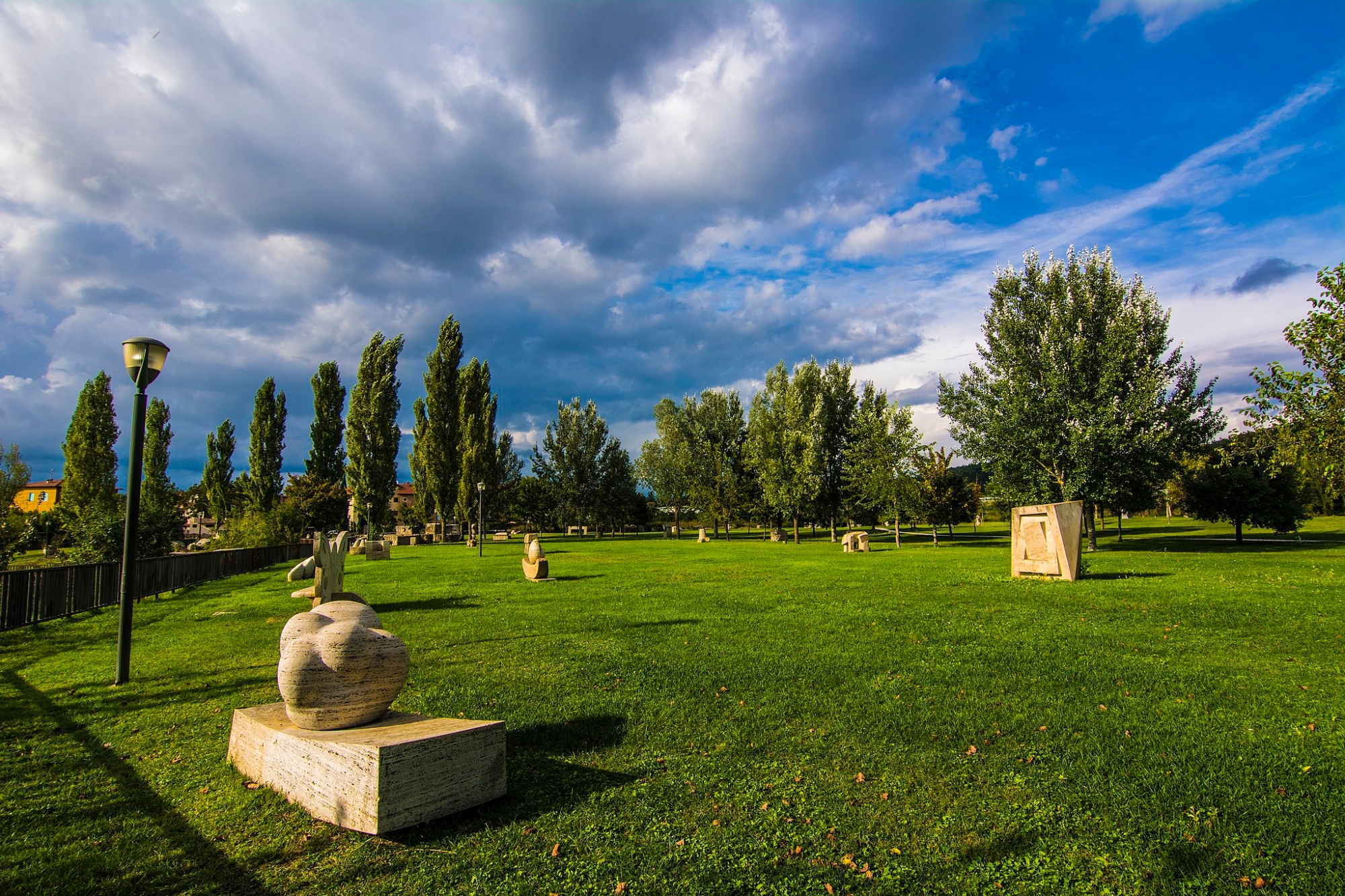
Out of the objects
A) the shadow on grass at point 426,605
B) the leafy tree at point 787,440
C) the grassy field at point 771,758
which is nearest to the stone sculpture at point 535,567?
the shadow on grass at point 426,605

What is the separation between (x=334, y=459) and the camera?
4947 cm

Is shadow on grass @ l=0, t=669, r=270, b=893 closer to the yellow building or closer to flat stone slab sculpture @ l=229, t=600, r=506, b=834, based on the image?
flat stone slab sculpture @ l=229, t=600, r=506, b=834

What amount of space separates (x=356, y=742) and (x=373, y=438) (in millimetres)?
46191

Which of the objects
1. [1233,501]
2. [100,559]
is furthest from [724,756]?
[1233,501]

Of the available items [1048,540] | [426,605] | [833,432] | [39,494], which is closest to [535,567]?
[426,605]

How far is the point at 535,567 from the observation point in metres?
17.8

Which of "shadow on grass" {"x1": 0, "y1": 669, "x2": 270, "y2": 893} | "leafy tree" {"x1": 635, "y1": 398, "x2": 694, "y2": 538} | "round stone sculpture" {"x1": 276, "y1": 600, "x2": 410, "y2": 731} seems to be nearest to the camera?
"shadow on grass" {"x1": 0, "y1": 669, "x2": 270, "y2": 893}

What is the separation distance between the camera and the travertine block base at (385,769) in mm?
3664

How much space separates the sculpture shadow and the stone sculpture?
12349mm

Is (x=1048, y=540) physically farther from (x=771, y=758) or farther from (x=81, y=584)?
(x=81, y=584)

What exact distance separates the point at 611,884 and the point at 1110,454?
2820 cm

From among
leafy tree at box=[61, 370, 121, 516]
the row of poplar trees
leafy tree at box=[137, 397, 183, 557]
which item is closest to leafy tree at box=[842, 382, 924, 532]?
the row of poplar trees

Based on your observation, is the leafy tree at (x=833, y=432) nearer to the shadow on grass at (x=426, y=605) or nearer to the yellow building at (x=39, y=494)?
the shadow on grass at (x=426, y=605)

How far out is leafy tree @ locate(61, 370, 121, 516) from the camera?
38.1 meters
